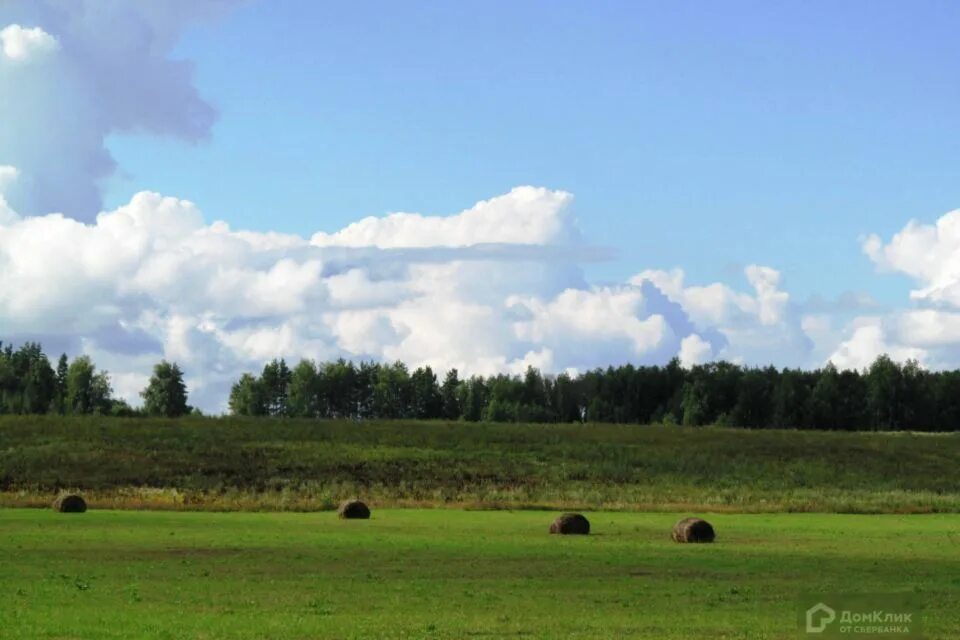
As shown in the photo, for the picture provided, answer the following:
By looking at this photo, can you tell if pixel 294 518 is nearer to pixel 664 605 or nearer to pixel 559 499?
pixel 559 499

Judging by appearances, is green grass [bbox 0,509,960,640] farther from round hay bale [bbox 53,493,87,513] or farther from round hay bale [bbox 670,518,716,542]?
round hay bale [bbox 53,493,87,513]

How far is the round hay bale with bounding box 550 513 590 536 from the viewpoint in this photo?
4350cm

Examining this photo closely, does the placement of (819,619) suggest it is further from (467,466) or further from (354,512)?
(467,466)

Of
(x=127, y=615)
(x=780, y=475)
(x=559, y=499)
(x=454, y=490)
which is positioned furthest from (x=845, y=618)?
(x=780, y=475)

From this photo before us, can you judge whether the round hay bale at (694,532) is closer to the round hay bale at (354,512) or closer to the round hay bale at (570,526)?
the round hay bale at (570,526)

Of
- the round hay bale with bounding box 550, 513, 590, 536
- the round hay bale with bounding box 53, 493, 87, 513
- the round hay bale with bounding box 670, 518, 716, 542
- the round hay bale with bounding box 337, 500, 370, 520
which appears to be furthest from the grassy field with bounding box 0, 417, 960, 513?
the round hay bale with bounding box 670, 518, 716, 542

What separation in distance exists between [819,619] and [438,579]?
10350mm

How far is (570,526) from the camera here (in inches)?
1714

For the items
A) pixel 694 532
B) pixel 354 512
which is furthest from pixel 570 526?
pixel 354 512

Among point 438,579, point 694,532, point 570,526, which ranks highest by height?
point 694,532

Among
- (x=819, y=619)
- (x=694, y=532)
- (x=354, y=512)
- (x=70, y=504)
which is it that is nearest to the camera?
(x=819, y=619)

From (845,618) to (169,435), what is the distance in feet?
293

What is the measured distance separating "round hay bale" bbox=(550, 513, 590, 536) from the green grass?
53 cm

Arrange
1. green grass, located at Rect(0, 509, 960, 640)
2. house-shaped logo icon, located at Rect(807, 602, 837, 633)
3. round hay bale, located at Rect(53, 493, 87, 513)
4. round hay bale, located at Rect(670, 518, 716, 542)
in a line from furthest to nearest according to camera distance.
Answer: round hay bale, located at Rect(53, 493, 87, 513) → round hay bale, located at Rect(670, 518, 716, 542) → green grass, located at Rect(0, 509, 960, 640) → house-shaped logo icon, located at Rect(807, 602, 837, 633)
